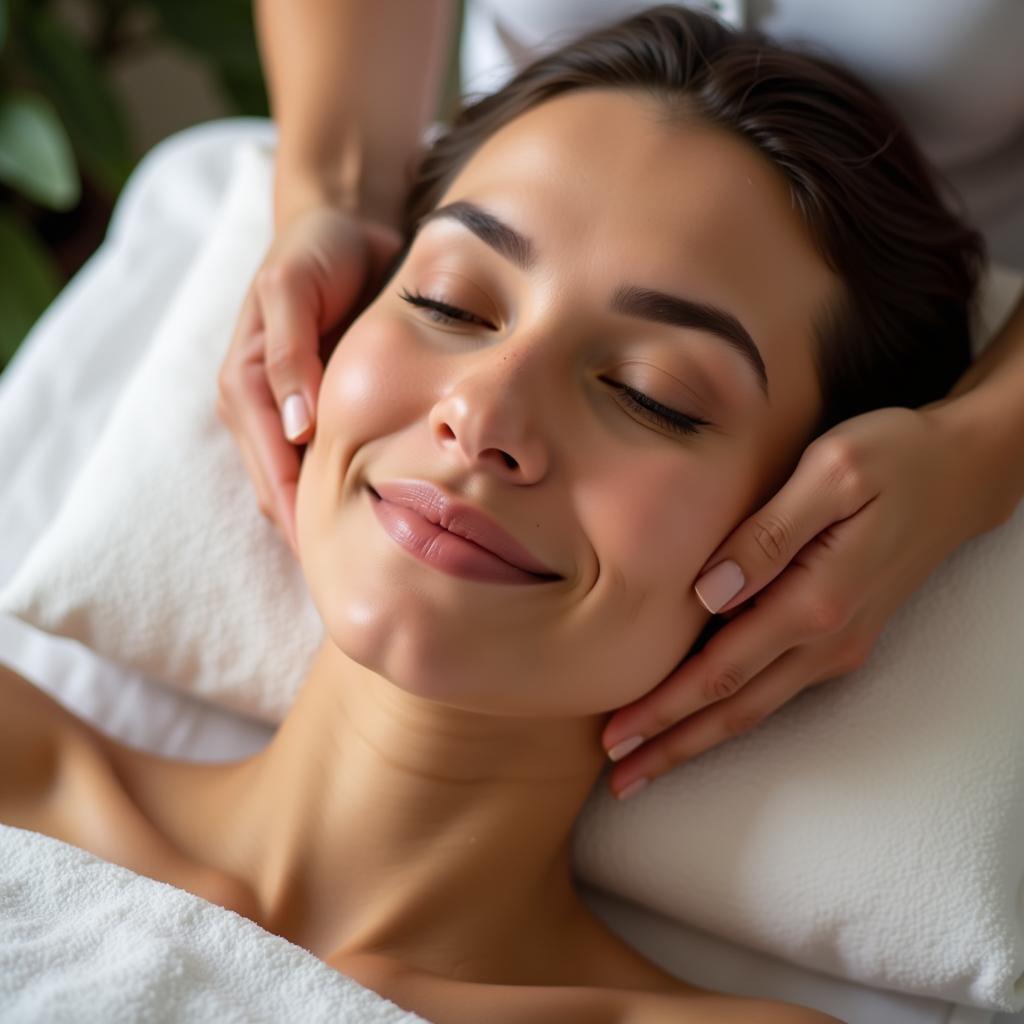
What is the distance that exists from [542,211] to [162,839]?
676mm

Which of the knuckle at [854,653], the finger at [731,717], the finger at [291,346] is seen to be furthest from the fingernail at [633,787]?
the finger at [291,346]

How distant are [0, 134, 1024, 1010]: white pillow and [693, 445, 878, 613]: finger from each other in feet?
0.75

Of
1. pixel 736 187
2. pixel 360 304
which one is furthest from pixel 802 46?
pixel 360 304

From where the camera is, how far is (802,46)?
1299 millimetres

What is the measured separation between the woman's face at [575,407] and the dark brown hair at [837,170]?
3 cm

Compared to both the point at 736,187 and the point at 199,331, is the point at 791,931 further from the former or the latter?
→ the point at 199,331

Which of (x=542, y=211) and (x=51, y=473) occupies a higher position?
(x=542, y=211)

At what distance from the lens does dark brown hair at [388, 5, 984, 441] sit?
113 centimetres

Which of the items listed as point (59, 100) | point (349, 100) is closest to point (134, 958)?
point (349, 100)

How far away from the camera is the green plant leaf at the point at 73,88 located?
2270 mm

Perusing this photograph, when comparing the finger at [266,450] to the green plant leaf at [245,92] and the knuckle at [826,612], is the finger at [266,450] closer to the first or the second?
the knuckle at [826,612]

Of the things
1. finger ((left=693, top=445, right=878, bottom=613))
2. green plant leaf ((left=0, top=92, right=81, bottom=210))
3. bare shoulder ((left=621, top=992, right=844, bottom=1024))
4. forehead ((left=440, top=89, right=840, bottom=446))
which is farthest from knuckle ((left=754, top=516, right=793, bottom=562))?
green plant leaf ((left=0, top=92, right=81, bottom=210))

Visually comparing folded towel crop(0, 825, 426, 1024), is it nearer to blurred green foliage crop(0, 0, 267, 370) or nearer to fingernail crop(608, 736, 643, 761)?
Result: fingernail crop(608, 736, 643, 761)

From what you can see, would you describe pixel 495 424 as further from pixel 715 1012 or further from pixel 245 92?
pixel 245 92
